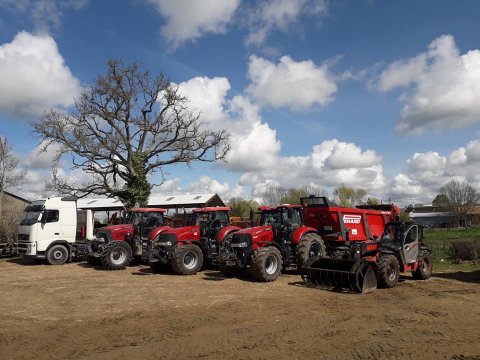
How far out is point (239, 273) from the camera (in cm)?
1448

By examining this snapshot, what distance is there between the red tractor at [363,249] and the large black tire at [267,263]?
102 centimetres

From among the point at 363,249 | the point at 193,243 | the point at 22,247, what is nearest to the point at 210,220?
the point at 193,243

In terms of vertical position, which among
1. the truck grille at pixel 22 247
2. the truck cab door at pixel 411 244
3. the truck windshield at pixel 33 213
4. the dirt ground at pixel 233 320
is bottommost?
the dirt ground at pixel 233 320

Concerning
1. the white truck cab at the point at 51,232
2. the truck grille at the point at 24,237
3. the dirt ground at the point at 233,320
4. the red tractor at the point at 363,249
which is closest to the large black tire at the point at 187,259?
the dirt ground at the point at 233,320

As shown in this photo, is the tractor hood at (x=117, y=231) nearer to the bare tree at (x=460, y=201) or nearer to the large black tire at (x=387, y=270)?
the large black tire at (x=387, y=270)

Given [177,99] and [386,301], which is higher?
[177,99]

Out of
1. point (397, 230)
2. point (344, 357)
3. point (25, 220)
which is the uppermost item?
point (25, 220)

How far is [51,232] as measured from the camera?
18.8 metres

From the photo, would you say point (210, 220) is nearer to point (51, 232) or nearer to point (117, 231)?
point (117, 231)

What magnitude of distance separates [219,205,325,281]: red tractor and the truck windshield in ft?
30.7

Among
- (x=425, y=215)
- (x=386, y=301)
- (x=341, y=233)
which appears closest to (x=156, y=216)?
(x=341, y=233)

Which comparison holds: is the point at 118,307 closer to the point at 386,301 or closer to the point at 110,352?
the point at 110,352

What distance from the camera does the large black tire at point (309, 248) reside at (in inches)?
534

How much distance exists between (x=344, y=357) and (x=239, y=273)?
8609mm
